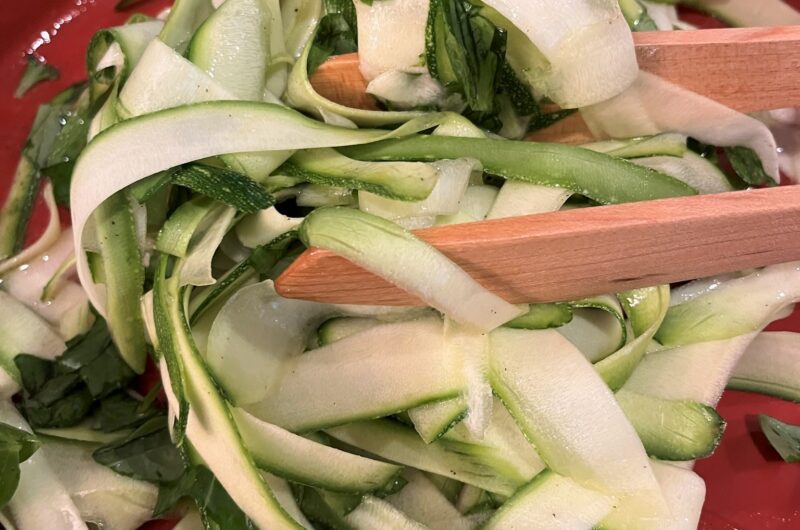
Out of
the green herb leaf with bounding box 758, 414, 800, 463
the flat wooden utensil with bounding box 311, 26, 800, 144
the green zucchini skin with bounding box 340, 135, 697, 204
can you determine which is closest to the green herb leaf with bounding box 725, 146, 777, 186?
the flat wooden utensil with bounding box 311, 26, 800, 144

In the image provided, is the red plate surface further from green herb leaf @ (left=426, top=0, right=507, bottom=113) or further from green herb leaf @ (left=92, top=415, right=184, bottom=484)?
green herb leaf @ (left=426, top=0, right=507, bottom=113)

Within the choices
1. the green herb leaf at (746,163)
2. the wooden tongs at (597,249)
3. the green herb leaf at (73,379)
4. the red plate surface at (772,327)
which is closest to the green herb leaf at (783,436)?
the red plate surface at (772,327)

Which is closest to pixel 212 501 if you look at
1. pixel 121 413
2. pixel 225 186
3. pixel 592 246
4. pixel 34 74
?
pixel 121 413

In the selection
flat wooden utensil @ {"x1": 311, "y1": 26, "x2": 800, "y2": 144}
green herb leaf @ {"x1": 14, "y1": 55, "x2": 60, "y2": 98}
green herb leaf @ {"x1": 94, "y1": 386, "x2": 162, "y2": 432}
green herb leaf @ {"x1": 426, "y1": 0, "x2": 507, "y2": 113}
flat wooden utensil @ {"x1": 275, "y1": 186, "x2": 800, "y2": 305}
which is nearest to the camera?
flat wooden utensil @ {"x1": 275, "y1": 186, "x2": 800, "y2": 305}

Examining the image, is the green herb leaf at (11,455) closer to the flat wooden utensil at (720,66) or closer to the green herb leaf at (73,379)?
the green herb leaf at (73,379)

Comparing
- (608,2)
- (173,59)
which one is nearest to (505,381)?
(608,2)

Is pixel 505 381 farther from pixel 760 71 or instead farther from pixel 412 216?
pixel 760 71
